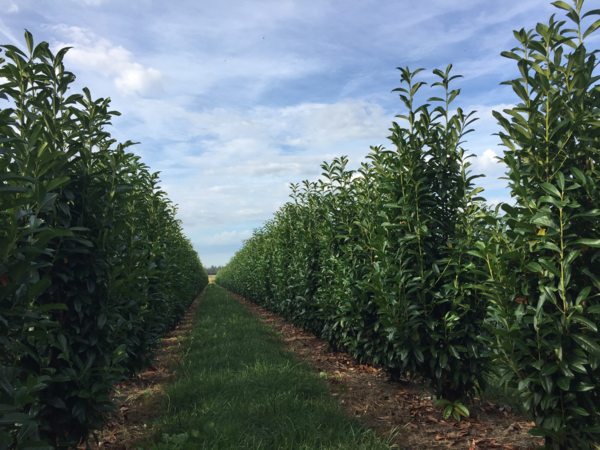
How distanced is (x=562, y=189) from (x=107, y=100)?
4200mm

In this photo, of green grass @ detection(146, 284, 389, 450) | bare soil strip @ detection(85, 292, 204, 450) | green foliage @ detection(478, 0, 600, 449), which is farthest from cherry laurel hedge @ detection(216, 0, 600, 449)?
bare soil strip @ detection(85, 292, 204, 450)

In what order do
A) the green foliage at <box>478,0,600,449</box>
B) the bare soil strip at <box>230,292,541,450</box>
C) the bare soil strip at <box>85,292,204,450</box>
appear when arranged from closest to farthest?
1. the green foliage at <box>478,0,600,449</box>
2. the bare soil strip at <box>230,292,541,450</box>
3. the bare soil strip at <box>85,292,204,450</box>

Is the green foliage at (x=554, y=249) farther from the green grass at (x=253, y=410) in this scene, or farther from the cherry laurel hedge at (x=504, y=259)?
the green grass at (x=253, y=410)

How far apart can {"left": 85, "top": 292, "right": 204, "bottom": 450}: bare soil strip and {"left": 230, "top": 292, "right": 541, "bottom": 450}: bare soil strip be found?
236 cm

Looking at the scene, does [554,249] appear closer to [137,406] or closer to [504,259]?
[504,259]

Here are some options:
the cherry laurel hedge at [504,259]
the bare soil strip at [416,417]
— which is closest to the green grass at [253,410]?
the bare soil strip at [416,417]

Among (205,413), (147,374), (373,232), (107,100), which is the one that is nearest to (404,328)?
(373,232)

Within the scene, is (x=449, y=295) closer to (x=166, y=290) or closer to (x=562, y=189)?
(x=562, y=189)

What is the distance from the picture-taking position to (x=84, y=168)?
3311 mm

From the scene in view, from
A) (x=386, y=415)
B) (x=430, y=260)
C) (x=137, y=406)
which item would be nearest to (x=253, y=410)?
(x=386, y=415)

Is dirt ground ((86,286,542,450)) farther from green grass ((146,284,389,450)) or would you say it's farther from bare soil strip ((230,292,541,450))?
green grass ((146,284,389,450))

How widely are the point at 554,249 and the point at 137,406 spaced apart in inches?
200

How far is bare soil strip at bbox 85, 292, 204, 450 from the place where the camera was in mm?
3891

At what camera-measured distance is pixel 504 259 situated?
3.24m
